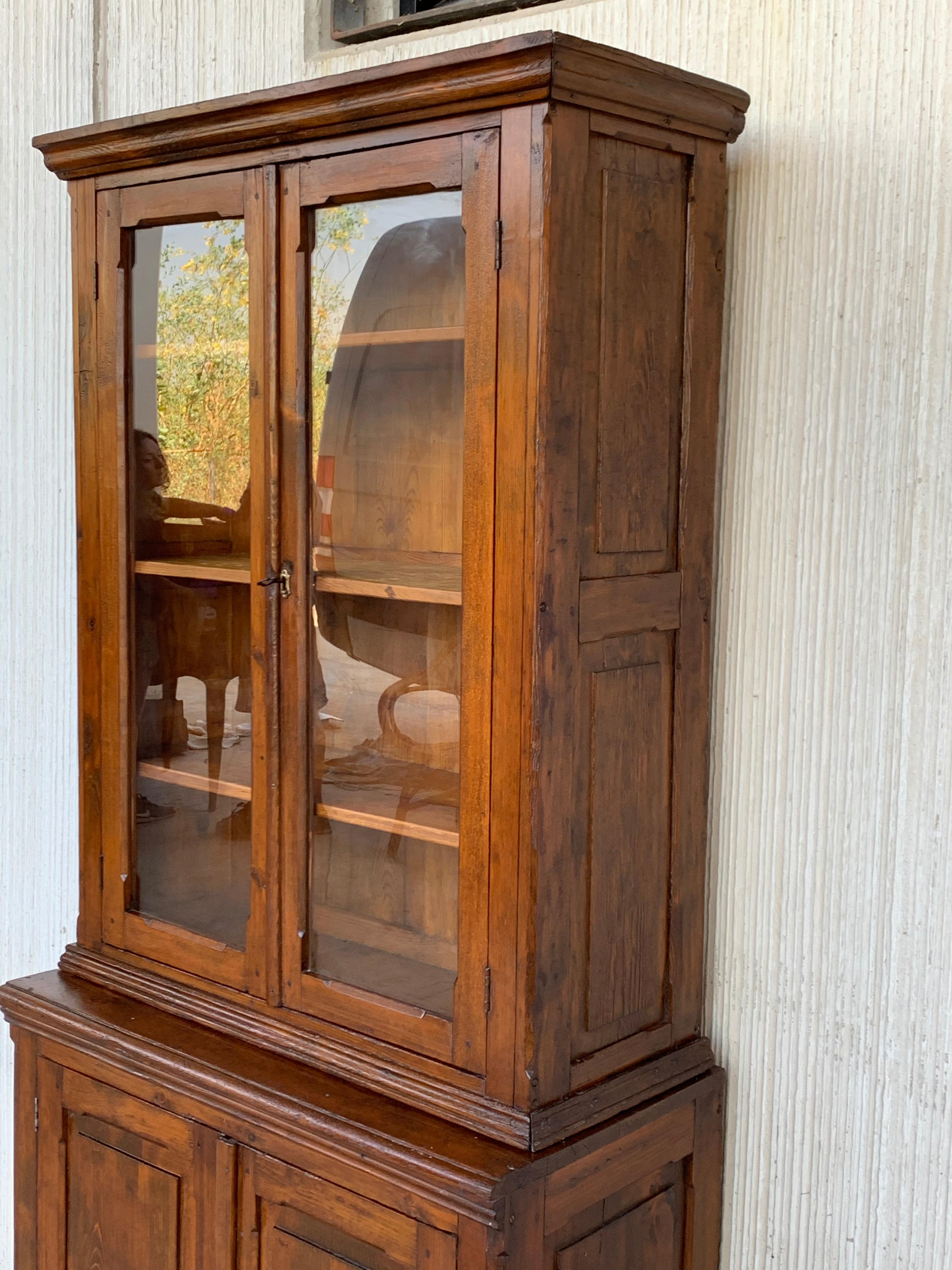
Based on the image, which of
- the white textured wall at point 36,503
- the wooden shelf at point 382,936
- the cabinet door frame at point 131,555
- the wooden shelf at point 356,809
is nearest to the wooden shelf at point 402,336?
the cabinet door frame at point 131,555

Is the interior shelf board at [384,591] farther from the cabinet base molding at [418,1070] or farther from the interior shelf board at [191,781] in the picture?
the cabinet base molding at [418,1070]

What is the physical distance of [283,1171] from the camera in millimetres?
1629

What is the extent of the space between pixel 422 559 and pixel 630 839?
1.33ft

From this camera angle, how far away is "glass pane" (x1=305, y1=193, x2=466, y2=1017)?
1523 mm

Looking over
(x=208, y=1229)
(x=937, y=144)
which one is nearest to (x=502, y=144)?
(x=937, y=144)

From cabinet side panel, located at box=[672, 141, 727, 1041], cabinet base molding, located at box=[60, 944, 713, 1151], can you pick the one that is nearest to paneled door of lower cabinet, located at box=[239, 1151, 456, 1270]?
cabinet base molding, located at box=[60, 944, 713, 1151]

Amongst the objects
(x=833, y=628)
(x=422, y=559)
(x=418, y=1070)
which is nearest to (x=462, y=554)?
(x=422, y=559)

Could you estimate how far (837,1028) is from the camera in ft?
5.39

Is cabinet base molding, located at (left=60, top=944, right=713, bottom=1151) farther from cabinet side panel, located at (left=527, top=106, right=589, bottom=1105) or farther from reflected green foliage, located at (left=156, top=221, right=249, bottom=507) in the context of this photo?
reflected green foliage, located at (left=156, top=221, right=249, bottom=507)

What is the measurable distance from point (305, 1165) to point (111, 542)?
87 centimetres

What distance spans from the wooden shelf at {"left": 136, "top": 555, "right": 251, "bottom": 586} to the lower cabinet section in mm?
600

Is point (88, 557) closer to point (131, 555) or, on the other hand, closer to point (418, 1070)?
point (131, 555)

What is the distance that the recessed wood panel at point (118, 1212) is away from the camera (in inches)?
70.5

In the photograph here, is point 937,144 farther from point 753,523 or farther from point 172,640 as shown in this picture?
point 172,640
